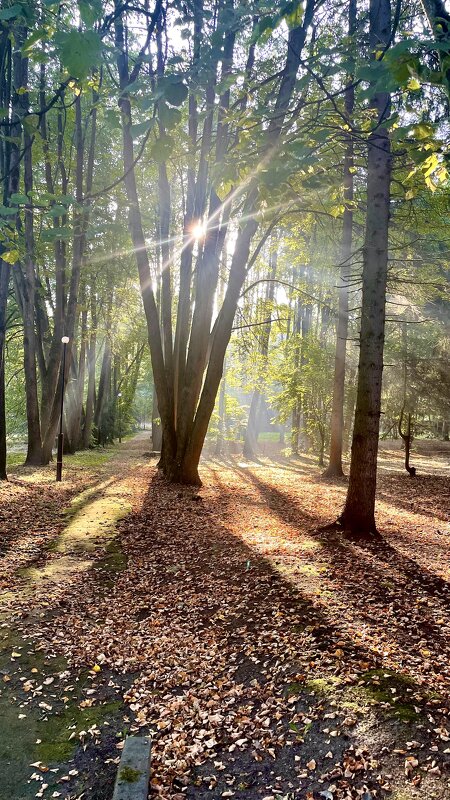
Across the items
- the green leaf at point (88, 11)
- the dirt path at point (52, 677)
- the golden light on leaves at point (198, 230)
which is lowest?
the dirt path at point (52, 677)

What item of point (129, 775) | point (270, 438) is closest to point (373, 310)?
point (129, 775)

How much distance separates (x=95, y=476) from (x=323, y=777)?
12.5 meters

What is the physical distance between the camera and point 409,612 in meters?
4.44

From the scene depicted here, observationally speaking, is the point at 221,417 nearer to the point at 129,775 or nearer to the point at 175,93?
the point at 129,775

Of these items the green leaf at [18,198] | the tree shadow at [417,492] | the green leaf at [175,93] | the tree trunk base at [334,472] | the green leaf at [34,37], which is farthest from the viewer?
the tree trunk base at [334,472]

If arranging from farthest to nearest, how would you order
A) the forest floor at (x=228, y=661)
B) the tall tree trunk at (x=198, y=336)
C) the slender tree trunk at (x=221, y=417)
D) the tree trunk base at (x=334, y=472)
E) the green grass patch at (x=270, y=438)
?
the green grass patch at (x=270, y=438)
the slender tree trunk at (x=221, y=417)
the tree trunk base at (x=334, y=472)
the tall tree trunk at (x=198, y=336)
the forest floor at (x=228, y=661)

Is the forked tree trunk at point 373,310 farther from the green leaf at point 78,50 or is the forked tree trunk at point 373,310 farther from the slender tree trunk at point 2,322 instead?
the slender tree trunk at point 2,322

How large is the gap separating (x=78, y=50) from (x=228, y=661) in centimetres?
400

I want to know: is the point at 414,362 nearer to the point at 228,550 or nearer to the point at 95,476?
the point at 95,476

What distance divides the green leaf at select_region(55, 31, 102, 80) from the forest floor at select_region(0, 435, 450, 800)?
3532mm

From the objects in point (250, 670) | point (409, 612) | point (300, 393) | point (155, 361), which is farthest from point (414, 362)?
point (250, 670)

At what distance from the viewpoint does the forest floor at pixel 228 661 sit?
2818 millimetres

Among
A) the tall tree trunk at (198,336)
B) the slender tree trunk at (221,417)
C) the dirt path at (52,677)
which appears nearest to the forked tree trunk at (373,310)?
the dirt path at (52,677)

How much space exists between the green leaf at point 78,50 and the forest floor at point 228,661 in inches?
139
